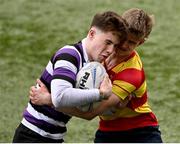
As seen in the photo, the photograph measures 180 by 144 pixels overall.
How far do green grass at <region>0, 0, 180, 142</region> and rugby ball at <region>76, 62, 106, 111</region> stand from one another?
6.78 feet

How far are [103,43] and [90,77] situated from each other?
214 millimetres

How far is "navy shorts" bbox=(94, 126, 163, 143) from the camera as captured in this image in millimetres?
4168

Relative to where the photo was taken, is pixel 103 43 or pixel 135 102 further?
pixel 135 102

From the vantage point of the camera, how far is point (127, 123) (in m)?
4.13

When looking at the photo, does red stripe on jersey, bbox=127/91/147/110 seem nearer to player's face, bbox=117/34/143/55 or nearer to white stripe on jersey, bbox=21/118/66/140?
player's face, bbox=117/34/143/55

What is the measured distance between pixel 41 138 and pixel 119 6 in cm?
614

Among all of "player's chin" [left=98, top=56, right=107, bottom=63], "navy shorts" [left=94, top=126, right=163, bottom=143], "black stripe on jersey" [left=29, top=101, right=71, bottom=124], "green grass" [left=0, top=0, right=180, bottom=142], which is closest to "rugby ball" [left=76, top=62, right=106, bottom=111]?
"player's chin" [left=98, top=56, right=107, bottom=63]

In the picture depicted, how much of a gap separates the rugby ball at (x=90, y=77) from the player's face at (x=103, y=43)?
0.25ft

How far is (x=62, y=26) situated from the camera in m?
9.06

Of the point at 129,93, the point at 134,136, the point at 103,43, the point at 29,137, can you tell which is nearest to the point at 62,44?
the point at 134,136

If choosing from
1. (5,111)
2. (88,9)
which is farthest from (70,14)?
(5,111)

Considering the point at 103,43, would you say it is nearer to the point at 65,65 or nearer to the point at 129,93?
the point at 65,65

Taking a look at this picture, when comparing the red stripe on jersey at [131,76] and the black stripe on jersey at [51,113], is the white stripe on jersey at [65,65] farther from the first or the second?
the red stripe on jersey at [131,76]

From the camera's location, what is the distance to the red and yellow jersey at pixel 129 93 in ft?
13.0
